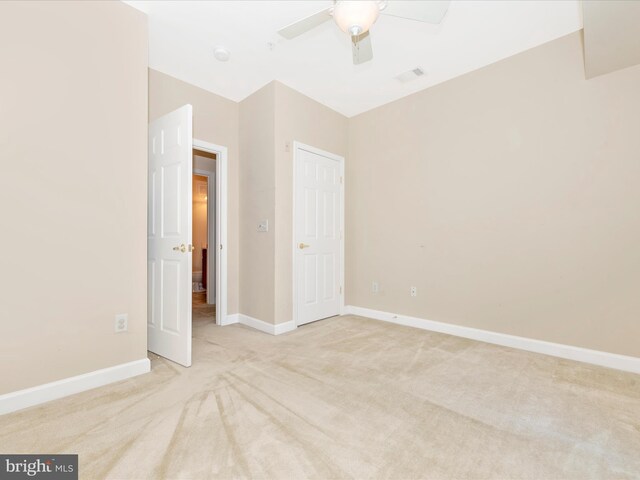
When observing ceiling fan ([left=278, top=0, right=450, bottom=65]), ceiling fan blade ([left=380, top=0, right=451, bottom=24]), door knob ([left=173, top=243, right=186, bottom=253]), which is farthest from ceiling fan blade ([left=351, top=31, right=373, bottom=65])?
door knob ([left=173, top=243, right=186, bottom=253])

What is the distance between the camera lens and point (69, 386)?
6.62 ft

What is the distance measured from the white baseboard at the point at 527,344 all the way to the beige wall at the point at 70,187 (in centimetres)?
285

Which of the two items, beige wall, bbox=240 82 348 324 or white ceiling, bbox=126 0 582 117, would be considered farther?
beige wall, bbox=240 82 348 324

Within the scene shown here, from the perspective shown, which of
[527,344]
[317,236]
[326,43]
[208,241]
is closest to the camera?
[326,43]

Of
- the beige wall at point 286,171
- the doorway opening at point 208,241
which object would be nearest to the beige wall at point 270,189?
the beige wall at point 286,171

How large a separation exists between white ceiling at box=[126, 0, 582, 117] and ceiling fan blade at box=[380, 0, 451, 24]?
2.35 feet

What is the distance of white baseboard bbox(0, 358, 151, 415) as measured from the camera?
1.82 metres

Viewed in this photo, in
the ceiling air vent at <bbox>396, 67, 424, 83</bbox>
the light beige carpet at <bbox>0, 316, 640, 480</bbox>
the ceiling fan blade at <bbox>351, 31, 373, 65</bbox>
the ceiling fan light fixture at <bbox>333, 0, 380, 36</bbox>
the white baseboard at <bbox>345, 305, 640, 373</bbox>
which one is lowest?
the light beige carpet at <bbox>0, 316, 640, 480</bbox>

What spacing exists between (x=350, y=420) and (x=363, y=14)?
2263 mm

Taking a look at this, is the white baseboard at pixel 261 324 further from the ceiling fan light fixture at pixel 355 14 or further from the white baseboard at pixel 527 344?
the ceiling fan light fixture at pixel 355 14

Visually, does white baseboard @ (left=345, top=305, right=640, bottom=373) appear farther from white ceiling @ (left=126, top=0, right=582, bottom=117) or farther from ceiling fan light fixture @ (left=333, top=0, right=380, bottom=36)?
ceiling fan light fixture @ (left=333, top=0, right=380, bottom=36)

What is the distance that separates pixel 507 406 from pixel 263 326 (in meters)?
2.45

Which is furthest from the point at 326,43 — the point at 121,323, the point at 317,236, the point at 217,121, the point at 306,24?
the point at 121,323
